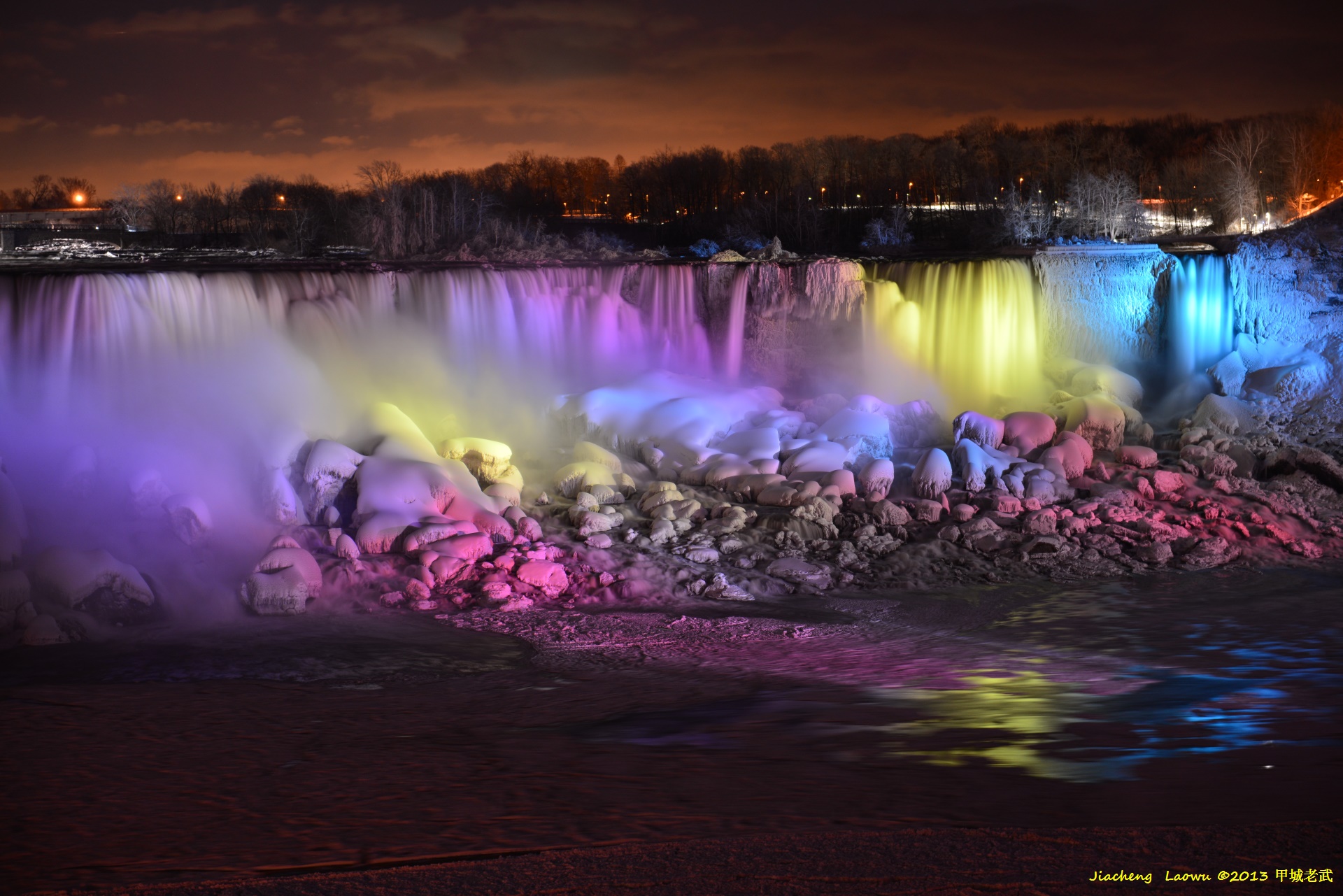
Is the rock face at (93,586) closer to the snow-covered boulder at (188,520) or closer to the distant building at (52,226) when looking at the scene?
the snow-covered boulder at (188,520)

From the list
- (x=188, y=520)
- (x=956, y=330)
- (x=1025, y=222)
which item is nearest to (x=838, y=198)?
(x=1025, y=222)

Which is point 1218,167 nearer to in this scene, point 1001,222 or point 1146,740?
point 1001,222

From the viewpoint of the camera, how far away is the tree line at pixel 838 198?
34875 mm

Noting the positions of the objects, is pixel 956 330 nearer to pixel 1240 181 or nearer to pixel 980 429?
pixel 980 429

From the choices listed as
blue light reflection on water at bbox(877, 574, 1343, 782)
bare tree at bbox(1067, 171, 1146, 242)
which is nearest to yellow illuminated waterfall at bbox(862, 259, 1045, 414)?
blue light reflection on water at bbox(877, 574, 1343, 782)

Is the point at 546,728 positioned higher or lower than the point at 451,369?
lower

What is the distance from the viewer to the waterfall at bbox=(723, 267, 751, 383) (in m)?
20.7

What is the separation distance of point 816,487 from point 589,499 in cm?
283

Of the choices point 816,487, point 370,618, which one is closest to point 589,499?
point 816,487

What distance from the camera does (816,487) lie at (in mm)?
14172

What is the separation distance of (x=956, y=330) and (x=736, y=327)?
13.1ft

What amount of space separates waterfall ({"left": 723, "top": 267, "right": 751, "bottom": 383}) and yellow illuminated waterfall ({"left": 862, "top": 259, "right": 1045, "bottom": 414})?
220 cm

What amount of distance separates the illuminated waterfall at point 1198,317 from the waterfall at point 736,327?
765 cm

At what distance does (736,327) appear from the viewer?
20.8 m
